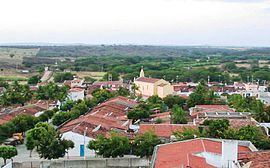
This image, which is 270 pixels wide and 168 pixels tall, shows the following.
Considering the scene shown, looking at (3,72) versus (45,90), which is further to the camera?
(3,72)

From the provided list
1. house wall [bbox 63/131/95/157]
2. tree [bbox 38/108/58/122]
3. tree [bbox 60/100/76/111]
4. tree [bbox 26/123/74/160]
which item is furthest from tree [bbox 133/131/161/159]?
tree [bbox 60/100/76/111]

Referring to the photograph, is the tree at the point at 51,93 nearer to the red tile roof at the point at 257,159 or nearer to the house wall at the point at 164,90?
the house wall at the point at 164,90

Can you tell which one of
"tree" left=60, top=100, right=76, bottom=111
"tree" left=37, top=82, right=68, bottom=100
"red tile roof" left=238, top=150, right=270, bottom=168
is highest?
"red tile roof" left=238, top=150, right=270, bottom=168

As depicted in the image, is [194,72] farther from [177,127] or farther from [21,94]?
[177,127]

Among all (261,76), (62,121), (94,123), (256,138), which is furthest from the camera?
(261,76)

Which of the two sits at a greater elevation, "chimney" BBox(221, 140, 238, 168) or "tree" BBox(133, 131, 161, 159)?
"chimney" BBox(221, 140, 238, 168)

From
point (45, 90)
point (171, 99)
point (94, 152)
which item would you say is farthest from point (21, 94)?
point (94, 152)

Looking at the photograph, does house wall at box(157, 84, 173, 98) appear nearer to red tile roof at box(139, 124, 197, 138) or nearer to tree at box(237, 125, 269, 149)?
red tile roof at box(139, 124, 197, 138)

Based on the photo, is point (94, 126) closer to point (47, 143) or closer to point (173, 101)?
point (47, 143)
